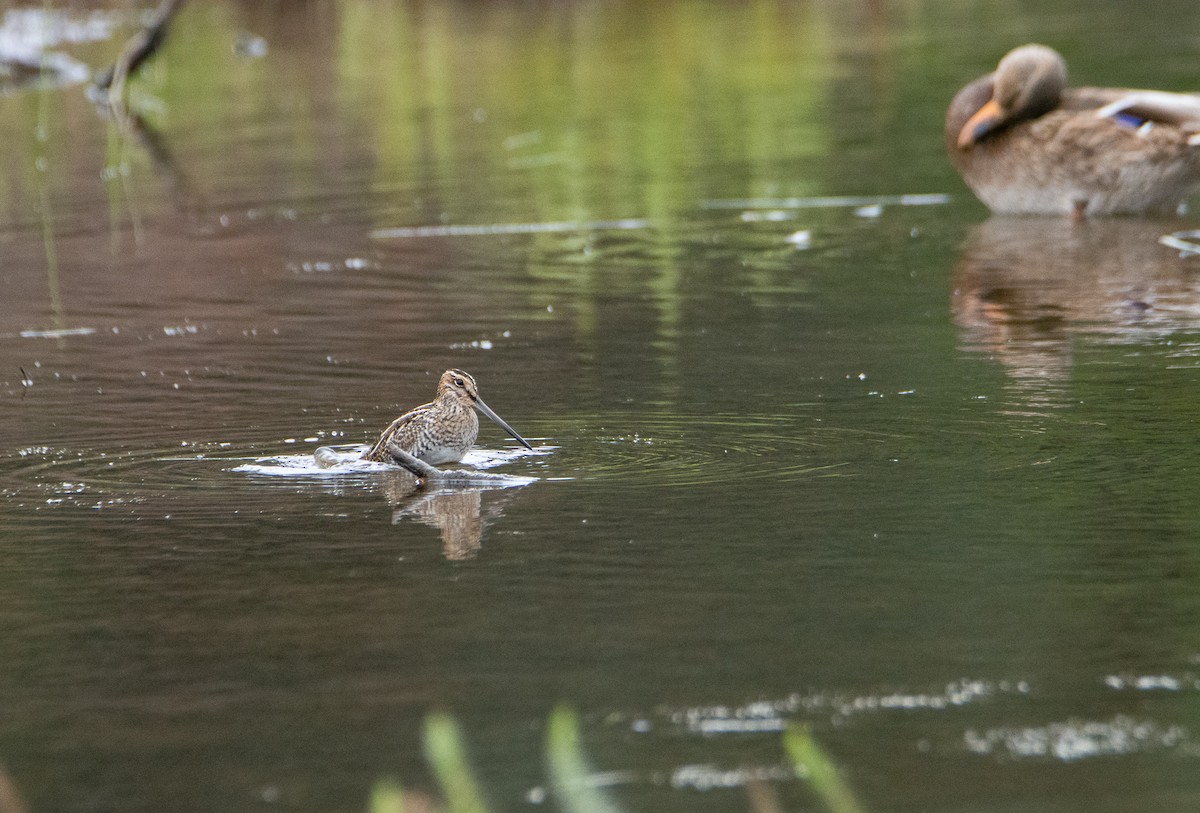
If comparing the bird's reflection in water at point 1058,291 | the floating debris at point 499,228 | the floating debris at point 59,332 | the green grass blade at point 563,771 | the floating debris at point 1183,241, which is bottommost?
the floating debris at point 1183,241

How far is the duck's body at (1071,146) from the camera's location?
13891mm

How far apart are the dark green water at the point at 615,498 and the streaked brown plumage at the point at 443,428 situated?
0.27 metres

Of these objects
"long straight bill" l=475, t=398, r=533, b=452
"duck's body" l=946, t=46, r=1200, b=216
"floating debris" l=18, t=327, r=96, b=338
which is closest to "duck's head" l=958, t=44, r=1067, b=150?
"duck's body" l=946, t=46, r=1200, b=216

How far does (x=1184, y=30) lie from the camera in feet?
98.9

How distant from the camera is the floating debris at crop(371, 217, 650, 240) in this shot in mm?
14633

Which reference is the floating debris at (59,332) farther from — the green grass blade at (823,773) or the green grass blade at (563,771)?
the green grass blade at (823,773)

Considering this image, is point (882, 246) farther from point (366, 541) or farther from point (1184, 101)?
point (366, 541)

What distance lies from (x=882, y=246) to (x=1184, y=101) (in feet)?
7.92

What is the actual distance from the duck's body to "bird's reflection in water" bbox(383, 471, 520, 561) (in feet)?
24.4

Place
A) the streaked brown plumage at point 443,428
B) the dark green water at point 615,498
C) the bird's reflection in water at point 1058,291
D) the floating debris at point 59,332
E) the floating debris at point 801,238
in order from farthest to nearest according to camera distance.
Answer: the floating debris at point 801,238 < the floating debris at point 59,332 < the bird's reflection in water at point 1058,291 < the streaked brown plumage at point 443,428 < the dark green water at point 615,498

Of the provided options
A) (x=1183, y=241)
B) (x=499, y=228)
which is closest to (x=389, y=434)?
(x=1183, y=241)

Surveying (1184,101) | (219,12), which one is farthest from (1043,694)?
(219,12)

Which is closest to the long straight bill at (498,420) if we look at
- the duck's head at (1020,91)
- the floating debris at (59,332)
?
the floating debris at (59,332)

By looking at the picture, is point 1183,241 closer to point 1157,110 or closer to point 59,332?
point 1157,110
